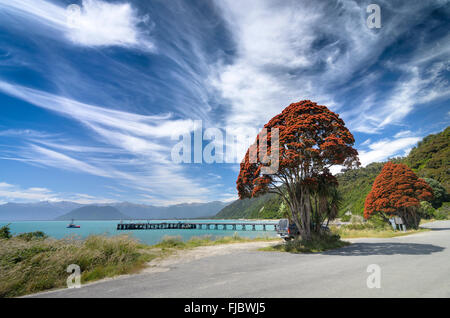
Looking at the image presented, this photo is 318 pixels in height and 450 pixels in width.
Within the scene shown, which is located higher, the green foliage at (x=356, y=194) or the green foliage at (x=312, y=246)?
the green foliage at (x=356, y=194)

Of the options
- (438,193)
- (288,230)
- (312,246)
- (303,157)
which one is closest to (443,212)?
(438,193)

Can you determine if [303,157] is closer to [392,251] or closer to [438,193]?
[392,251]

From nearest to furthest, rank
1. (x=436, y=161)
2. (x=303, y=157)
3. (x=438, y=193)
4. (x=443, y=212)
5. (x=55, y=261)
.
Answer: (x=55, y=261) → (x=303, y=157) → (x=443, y=212) → (x=438, y=193) → (x=436, y=161)

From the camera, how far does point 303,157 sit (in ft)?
39.6

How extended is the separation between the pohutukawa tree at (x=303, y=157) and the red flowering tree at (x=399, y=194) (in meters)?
15.9

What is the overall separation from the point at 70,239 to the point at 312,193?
46.7 ft

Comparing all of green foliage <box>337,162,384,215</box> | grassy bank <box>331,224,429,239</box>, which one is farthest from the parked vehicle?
green foliage <box>337,162,384,215</box>

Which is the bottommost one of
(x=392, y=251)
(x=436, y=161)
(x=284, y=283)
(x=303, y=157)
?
(x=392, y=251)

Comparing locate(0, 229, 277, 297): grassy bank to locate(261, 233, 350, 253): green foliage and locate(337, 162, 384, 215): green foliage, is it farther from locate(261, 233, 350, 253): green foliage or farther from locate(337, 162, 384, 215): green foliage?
locate(337, 162, 384, 215): green foliage

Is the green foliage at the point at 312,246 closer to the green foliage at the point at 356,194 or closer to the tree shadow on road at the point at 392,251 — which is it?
the tree shadow on road at the point at 392,251

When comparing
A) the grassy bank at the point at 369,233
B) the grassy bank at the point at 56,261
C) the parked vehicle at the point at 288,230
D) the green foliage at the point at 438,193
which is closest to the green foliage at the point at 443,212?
the green foliage at the point at 438,193

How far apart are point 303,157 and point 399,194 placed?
2164 centimetres

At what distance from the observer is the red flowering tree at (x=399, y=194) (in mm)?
25562
